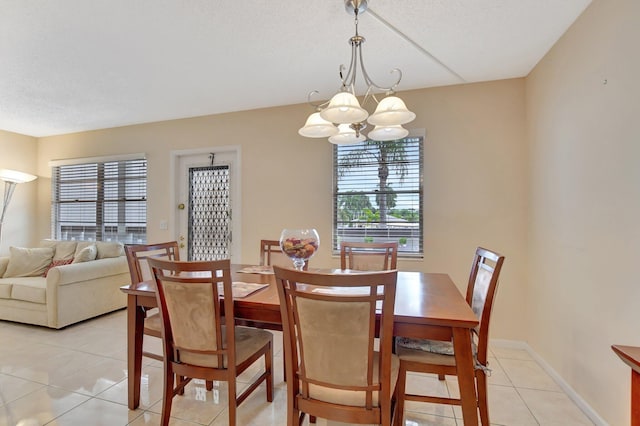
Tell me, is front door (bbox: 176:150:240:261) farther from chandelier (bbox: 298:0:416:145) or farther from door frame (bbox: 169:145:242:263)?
chandelier (bbox: 298:0:416:145)

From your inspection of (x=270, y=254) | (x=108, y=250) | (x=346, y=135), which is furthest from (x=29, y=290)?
(x=346, y=135)

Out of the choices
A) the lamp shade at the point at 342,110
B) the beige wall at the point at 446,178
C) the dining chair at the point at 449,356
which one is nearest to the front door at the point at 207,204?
the beige wall at the point at 446,178

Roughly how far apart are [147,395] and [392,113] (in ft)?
7.84

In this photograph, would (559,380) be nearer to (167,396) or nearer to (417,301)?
(417,301)

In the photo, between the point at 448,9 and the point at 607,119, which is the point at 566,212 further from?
the point at 448,9

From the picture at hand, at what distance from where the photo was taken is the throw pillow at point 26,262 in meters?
3.56

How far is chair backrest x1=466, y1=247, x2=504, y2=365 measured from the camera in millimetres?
1475

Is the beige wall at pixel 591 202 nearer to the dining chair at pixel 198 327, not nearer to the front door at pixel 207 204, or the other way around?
the dining chair at pixel 198 327

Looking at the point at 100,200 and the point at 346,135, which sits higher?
the point at 346,135

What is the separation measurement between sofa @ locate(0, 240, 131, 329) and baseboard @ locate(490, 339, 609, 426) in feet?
13.7

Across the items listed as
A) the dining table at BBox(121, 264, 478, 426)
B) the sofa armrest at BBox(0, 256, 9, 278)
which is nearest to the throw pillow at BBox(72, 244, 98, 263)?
the sofa armrest at BBox(0, 256, 9, 278)

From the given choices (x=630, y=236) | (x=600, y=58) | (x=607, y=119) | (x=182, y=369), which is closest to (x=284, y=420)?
(x=182, y=369)

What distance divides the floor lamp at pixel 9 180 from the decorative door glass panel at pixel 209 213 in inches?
89.2

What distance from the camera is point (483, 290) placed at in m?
1.65
